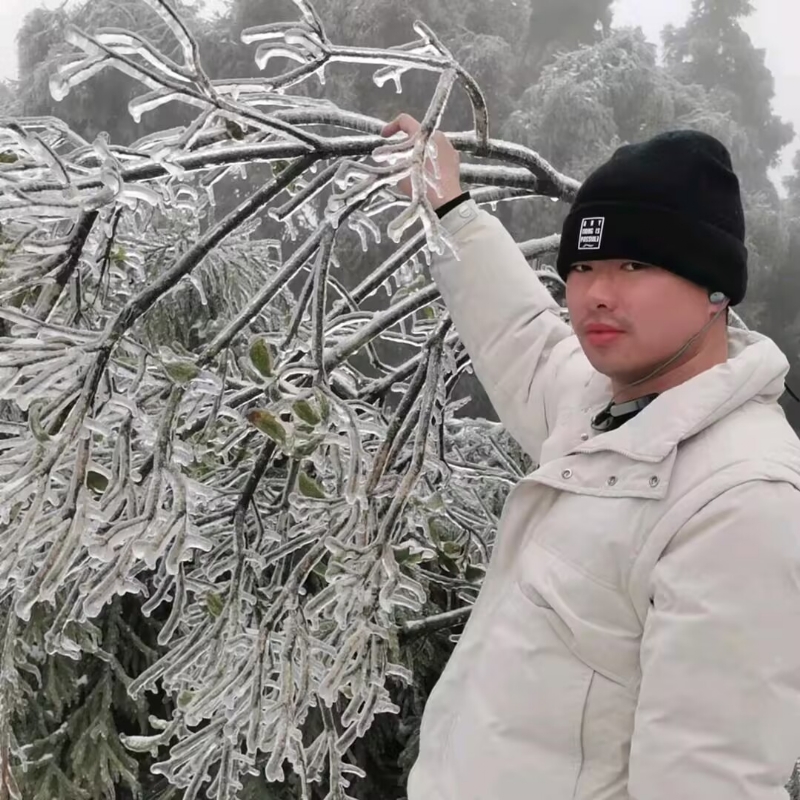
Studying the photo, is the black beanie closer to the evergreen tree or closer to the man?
the man

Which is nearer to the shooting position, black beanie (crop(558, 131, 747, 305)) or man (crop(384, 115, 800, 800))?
man (crop(384, 115, 800, 800))

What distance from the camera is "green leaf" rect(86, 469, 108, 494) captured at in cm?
88

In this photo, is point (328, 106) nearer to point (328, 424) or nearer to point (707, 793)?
point (328, 424)

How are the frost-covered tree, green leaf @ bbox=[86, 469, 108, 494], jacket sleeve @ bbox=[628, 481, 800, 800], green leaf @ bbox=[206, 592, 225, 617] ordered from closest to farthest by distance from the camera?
jacket sleeve @ bbox=[628, 481, 800, 800] → the frost-covered tree → green leaf @ bbox=[86, 469, 108, 494] → green leaf @ bbox=[206, 592, 225, 617]

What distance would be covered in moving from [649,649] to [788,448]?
215mm

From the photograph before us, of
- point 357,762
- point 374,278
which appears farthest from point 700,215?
point 357,762

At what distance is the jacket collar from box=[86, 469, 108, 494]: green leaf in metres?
0.57

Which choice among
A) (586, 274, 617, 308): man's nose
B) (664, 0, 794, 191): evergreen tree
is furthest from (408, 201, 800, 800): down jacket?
(664, 0, 794, 191): evergreen tree

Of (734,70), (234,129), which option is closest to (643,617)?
(234,129)

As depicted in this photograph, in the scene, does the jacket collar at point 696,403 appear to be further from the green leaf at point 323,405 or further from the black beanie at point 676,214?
the green leaf at point 323,405

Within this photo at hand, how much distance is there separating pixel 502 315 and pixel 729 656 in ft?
1.64

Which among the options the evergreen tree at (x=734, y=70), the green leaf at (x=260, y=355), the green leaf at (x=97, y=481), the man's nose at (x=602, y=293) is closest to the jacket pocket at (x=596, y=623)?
the man's nose at (x=602, y=293)

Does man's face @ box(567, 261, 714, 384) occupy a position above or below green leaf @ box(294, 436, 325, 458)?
above

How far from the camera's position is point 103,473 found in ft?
2.70
